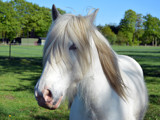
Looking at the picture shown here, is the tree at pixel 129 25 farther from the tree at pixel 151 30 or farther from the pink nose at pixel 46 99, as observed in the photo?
the pink nose at pixel 46 99

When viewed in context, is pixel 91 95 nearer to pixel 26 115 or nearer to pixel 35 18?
pixel 26 115

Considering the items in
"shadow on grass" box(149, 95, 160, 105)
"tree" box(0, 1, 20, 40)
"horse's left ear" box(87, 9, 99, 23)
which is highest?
"tree" box(0, 1, 20, 40)

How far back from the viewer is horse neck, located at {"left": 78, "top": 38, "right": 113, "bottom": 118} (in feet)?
5.24

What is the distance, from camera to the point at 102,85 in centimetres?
168

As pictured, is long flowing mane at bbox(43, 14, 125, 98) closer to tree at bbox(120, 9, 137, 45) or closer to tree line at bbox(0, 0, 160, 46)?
tree line at bbox(0, 0, 160, 46)

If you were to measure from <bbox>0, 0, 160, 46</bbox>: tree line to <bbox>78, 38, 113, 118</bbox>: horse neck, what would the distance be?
31.9 metres

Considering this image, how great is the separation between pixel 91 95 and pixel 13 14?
1419 inches

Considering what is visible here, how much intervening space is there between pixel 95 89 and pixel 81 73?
26 centimetres

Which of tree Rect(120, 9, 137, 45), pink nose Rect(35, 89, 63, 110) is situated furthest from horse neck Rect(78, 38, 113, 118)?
tree Rect(120, 9, 137, 45)

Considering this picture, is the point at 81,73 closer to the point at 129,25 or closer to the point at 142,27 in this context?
the point at 129,25

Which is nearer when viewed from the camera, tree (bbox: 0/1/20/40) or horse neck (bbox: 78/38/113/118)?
horse neck (bbox: 78/38/113/118)

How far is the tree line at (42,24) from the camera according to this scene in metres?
34.3

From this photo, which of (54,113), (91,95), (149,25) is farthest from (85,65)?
(149,25)

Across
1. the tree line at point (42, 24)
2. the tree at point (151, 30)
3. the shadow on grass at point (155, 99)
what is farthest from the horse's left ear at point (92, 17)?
the tree at point (151, 30)
